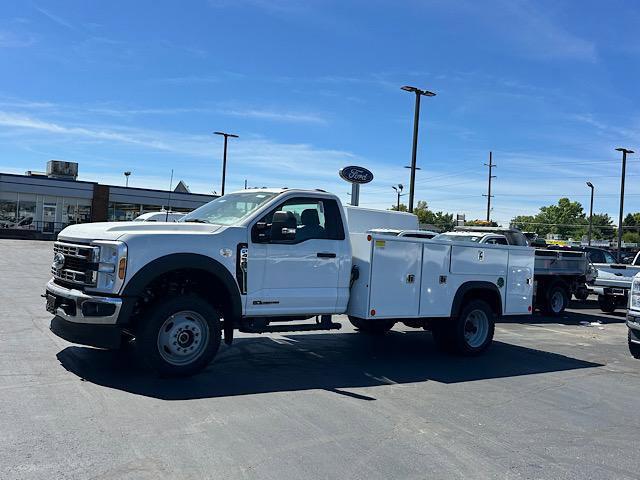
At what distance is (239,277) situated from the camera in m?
7.17

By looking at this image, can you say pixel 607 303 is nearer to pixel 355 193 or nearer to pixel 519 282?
pixel 355 193

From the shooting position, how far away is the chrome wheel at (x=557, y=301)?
55.5 feet

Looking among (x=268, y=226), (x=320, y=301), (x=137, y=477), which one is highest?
(x=268, y=226)

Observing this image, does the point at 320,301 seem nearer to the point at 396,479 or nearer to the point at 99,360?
the point at 99,360

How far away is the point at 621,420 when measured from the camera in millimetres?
6402

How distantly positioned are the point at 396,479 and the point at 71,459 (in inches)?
93.5

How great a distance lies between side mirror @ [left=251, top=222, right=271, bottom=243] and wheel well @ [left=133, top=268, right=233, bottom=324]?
0.69m

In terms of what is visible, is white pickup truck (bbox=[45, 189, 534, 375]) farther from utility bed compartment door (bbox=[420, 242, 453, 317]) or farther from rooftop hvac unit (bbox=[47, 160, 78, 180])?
rooftop hvac unit (bbox=[47, 160, 78, 180])

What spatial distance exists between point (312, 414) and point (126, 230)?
2847mm

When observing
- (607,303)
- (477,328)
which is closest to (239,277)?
(477,328)

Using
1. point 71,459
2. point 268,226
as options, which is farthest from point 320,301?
point 71,459

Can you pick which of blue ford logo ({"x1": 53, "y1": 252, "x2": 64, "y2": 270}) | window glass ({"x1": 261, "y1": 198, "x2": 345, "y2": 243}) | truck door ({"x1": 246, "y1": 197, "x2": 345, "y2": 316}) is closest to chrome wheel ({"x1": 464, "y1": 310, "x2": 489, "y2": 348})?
truck door ({"x1": 246, "y1": 197, "x2": 345, "y2": 316})

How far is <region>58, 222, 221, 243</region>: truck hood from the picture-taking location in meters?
6.61

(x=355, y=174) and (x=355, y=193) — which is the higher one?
(x=355, y=174)
